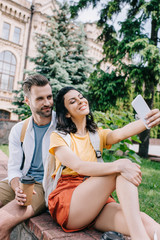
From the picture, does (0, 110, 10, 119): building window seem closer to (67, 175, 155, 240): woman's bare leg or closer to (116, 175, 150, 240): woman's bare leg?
(67, 175, 155, 240): woman's bare leg

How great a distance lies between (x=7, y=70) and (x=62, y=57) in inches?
322

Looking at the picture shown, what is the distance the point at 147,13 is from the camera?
9.40 metres

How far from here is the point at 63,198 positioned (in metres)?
1.59

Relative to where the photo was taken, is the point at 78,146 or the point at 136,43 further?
the point at 136,43

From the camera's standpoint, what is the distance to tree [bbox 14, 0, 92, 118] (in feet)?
43.6

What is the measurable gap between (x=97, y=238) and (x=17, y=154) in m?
1.10

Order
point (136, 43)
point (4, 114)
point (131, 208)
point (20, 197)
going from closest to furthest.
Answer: point (131, 208) < point (20, 197) < point (136, 43) < point (4, 114)

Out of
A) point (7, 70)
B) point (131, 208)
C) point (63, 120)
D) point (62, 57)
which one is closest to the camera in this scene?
point (131, 208)

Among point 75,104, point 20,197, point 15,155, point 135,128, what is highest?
point 75,104

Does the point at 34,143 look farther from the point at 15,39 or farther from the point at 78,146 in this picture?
the point at 15,39

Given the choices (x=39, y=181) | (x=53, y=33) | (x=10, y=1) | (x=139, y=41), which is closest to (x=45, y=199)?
(x=39, y=181)

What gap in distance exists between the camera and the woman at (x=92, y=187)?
1368 mm

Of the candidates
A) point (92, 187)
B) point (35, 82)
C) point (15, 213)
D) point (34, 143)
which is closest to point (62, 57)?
point (35, 82)

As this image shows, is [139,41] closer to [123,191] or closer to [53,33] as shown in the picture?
[53,33]
